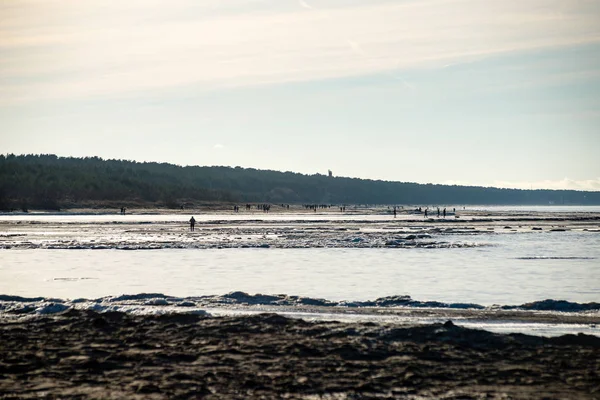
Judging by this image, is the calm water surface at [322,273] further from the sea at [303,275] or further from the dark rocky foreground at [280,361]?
the dark rocky foreground at [280,361]

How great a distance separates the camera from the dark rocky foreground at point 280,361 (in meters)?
10.6

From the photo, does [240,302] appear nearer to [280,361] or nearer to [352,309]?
[352,309]

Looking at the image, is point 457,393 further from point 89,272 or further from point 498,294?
point 89,272

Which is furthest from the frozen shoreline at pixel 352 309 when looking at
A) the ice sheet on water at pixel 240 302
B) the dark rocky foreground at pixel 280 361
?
the dark rocky foreground at pixel 280 361

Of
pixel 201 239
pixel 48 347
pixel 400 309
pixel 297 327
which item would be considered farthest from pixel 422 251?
pixel 48 347

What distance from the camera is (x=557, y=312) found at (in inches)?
704

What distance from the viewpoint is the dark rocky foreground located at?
416 inches

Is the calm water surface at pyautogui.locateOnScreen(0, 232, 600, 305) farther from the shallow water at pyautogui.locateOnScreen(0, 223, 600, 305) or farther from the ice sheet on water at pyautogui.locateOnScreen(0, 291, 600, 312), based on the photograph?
the ice sheet on water at pyautogui.locateOnScreen(0, 291, 600, 312)

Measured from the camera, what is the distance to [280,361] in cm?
1227

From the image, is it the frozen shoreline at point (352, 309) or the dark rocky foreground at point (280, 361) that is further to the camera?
the frozen shoreline at point (352, 309)

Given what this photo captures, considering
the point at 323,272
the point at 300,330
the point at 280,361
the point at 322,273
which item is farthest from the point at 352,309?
the point at 323,272

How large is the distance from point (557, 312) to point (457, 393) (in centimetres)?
839

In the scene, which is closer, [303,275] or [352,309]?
[352,309]

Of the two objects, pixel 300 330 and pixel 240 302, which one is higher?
pixel 300 330
